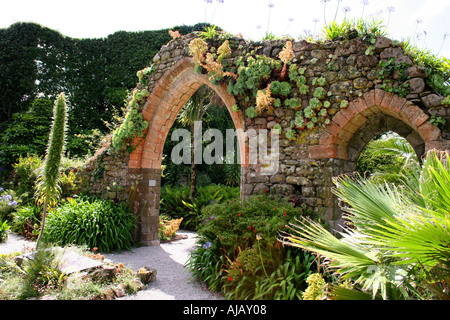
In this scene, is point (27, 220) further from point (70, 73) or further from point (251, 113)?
point (70, 73)

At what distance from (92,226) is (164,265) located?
1618 mm

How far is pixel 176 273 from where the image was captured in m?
4.96

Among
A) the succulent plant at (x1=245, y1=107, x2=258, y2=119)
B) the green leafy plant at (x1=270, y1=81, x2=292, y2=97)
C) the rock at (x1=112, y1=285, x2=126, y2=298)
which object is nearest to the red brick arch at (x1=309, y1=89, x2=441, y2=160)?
the green leafy plant at (x1=270, y1=81, x2=292, y2=97)

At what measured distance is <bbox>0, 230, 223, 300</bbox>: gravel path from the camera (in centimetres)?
400

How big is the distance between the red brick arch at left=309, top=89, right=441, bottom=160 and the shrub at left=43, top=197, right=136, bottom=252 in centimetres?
407

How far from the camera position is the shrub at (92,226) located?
5.64 meters

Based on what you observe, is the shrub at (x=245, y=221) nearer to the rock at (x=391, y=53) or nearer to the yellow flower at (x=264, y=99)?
the yellow flower at (x=264, y=99)

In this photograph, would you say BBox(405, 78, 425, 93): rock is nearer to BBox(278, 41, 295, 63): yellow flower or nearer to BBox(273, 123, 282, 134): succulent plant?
BBox(278, 41, 295, 63): yellow flower

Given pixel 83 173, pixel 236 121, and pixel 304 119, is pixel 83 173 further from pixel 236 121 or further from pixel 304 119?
pixel 304 119

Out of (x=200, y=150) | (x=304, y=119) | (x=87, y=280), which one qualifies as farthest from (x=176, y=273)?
(x=200, y=150)

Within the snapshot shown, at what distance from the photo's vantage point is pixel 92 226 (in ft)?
18.7

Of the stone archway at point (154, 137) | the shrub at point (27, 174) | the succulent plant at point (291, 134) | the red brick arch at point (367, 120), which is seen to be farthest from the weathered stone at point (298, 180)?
the shrub at point (27, 174)

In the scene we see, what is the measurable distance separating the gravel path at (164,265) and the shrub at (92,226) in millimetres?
308

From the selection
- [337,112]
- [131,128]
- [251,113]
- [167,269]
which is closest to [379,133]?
[337,112]
